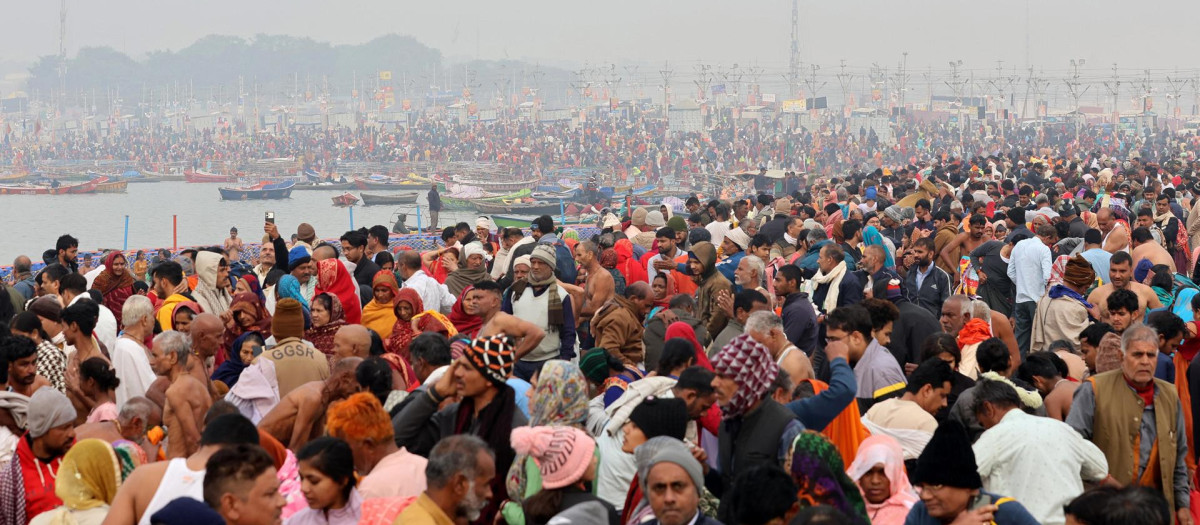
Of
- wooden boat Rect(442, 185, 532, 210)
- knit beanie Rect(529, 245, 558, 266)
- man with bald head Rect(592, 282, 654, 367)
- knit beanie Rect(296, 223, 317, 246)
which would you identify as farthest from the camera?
wooden boat Rect(442, 185, 532, 210)

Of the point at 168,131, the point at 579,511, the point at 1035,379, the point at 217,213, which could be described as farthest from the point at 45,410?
the point at 168,131

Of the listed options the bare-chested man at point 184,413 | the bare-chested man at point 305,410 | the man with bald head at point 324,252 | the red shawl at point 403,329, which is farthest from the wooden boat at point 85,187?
the bare-chested man at point 305,410

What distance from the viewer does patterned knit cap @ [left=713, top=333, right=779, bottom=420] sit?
4406 mm

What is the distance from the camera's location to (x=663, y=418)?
4.22 m

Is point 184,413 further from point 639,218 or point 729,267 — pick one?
point 639,218

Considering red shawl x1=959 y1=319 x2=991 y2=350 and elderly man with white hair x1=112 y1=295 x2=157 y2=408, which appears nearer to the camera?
elderly man with white hair x1=112 y1=295 x2=157 y2=408

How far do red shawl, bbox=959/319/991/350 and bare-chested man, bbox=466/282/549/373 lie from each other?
83.9 inches

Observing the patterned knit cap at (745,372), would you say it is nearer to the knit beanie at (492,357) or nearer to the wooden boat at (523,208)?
the knit beanie at (492,357)

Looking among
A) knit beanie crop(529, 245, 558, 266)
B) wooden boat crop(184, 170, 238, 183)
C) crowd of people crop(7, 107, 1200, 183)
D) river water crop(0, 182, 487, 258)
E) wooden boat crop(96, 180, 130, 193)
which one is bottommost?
river water crop(0, 182, 487, 258)

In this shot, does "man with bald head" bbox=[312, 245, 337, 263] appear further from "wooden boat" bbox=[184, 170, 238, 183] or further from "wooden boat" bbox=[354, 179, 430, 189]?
"wooden boat" bbox=[184, 170, 238, 183]

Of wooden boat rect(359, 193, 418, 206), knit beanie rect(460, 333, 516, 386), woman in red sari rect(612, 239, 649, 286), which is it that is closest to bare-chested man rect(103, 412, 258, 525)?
knit beanie rect(460, 333, 516, 386)

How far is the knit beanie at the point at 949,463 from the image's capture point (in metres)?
3.68

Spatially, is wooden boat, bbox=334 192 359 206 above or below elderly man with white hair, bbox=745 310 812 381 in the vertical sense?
below

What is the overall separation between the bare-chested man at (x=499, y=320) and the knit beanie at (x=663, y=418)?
2.13 meters
